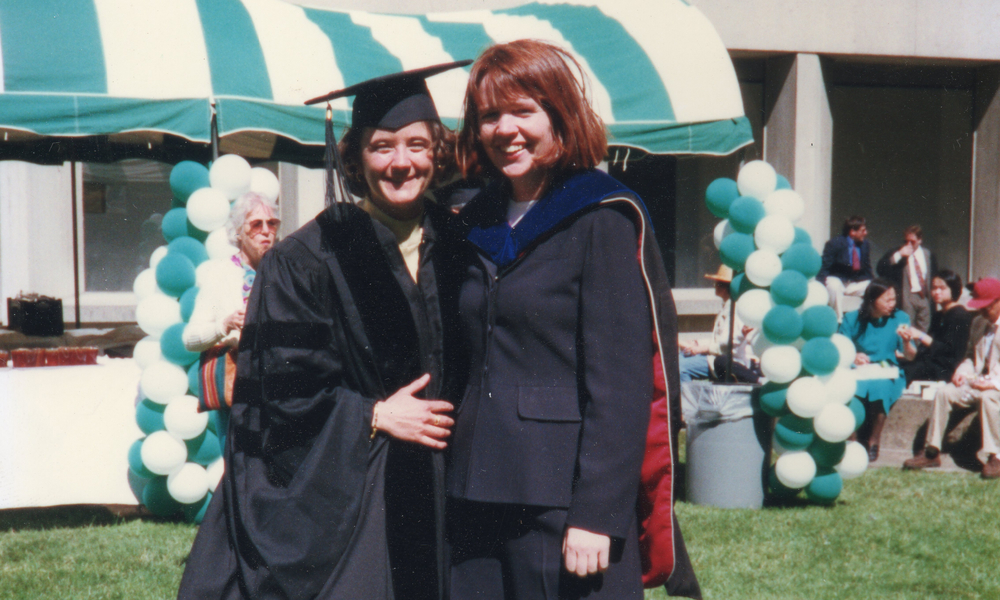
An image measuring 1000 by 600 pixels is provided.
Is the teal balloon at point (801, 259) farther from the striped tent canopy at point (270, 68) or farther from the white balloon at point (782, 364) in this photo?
the striped tent canopy at point (270, 68)

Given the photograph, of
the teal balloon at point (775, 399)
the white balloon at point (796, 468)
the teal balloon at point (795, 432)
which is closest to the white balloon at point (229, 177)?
the teal balloon at point (775, 399)

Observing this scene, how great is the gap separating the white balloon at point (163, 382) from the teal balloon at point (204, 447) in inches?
10.4

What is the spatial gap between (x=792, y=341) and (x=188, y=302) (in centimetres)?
338

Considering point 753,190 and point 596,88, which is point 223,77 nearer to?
point 596,88

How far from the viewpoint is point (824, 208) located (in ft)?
36.2

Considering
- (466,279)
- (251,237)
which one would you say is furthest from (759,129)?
(466,279)

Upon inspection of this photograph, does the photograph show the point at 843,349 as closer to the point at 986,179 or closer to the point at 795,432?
the point at 795,432

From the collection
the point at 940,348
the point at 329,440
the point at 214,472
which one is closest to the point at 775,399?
the point at 940,348

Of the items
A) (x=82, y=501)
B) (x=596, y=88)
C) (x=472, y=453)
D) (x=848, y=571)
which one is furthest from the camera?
(x=596, y=88)

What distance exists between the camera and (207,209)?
4.98 m

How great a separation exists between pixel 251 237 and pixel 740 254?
9.27 ft

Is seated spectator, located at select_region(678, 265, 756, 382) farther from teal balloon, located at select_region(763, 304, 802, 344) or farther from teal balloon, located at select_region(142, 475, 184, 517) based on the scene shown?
teal balloon, located at select_region(142, 475, 184, 517)

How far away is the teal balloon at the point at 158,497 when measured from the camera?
17.1 feet

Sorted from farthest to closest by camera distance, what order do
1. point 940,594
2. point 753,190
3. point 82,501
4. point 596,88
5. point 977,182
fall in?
point 977,182, point 596,88, point 753,190, point 82,501, point 940,594
